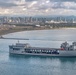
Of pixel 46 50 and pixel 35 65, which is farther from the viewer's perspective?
pixel 46 50

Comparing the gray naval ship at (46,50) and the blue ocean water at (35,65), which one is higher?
the gray naval ship at (46,50)

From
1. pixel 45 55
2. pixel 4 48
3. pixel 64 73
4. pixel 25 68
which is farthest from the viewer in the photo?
pixel 4 48

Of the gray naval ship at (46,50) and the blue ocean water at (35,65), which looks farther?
the gray naval ship at (46,50)

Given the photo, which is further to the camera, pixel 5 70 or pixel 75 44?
pixel 75 44

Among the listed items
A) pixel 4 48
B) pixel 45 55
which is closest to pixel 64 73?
pixel 45 55

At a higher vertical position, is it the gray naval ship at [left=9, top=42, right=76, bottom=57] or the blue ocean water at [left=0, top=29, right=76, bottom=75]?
the gray naval ship at [left=9, top=42, right=76, bottom=57]

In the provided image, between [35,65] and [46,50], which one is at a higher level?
[46,50]

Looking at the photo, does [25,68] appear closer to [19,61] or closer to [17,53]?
[19,61]

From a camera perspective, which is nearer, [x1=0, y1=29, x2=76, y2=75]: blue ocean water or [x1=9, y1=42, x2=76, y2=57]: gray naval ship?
[x1=0, y1=29, x2=76, y2=75]: blue ocean water
